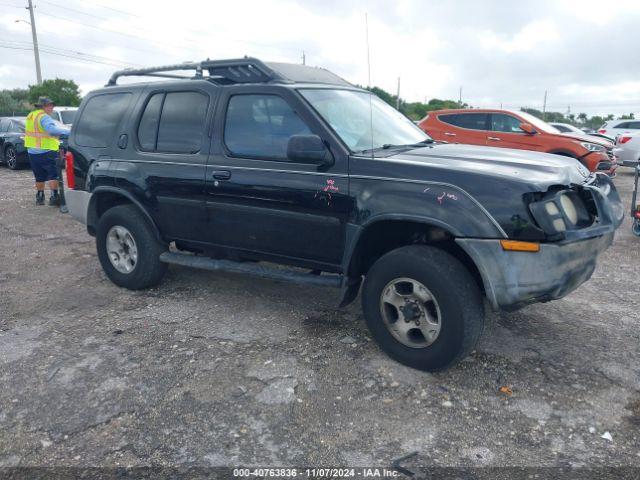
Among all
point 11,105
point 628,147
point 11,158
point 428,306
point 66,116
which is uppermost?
point 11,105

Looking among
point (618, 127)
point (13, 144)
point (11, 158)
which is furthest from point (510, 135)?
point (11, 158)

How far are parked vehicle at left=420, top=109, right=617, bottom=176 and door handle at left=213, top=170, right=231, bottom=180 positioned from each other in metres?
7.75

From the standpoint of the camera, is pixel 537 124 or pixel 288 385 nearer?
pixel 288 385

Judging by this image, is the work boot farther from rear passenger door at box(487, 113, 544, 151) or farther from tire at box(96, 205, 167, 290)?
rear passenger door at box(487, 113, 544, 151)

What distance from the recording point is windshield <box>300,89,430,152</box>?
→ 13.2 feet

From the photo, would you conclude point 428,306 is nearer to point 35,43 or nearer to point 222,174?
point 222,174

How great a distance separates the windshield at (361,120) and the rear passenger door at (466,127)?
7384mm

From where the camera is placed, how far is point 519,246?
314 cm

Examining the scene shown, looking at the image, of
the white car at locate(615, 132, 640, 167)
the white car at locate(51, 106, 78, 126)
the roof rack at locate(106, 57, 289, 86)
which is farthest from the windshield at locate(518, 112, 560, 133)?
the white car at locate(51, 106, 78, 126)

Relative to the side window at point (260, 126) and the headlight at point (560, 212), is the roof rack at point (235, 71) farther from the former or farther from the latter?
the headlight at point (560, 212)

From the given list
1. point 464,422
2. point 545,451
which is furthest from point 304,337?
point 545,451

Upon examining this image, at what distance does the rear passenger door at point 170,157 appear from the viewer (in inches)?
178

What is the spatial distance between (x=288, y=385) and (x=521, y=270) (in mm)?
1530

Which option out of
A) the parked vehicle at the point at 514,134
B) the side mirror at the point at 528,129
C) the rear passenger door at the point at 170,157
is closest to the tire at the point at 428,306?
the rear passenger door at the point at 170,157
